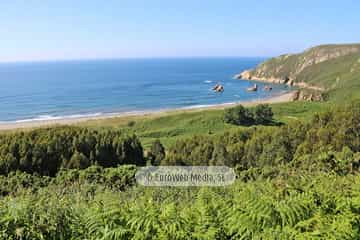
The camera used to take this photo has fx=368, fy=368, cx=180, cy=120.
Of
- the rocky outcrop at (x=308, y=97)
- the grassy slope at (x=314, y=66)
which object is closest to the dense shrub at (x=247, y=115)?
the rocky outcrop at (x=308, y=97)

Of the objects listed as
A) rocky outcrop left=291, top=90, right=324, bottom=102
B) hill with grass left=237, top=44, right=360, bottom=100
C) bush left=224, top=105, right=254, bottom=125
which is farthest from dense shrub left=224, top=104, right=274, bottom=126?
hill with grass left=237, top=44, right=360, bottom=100

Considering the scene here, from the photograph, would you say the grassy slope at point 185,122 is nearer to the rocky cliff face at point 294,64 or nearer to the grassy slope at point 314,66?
the grassy slope at point 314,66

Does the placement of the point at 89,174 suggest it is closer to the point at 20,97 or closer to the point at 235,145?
the point at 235,145

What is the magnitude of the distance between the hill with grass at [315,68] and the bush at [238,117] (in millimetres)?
57105

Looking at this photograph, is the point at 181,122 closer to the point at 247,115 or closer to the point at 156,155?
the point at 247,115

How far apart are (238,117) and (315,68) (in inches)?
3595

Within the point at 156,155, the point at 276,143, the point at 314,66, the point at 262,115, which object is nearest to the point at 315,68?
the point at 314,66

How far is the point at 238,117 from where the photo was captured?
54.6 meters

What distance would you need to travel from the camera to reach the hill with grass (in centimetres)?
Answer: 11288

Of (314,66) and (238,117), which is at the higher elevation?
(314,66)

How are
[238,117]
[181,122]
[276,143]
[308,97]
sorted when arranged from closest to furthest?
[276,143] < [238,117] < [181,122] < [308,97]

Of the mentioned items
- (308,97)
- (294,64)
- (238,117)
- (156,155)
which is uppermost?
(294,64)

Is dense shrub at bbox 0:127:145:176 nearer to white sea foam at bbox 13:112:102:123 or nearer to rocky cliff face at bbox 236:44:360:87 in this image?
white sea foam at bbox 13:112:102:123

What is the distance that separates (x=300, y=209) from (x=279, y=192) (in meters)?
0.74
